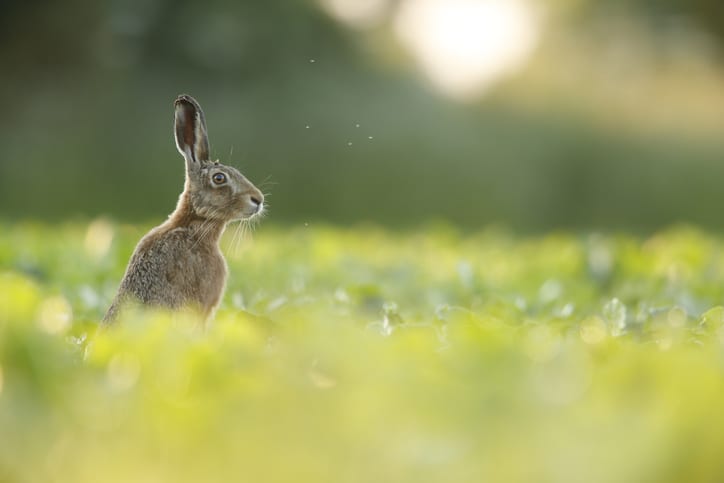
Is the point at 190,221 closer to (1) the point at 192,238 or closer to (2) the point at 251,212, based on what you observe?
(1) the point at 192,238

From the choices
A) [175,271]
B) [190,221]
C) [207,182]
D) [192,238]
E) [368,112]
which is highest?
[368,112]

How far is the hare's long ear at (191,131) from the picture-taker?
3328 millimetres

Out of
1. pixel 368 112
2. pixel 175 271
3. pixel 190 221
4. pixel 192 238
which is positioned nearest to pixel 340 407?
pixel 175 271

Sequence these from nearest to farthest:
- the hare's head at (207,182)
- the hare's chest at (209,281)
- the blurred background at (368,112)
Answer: the hare's chest at (209,281) < the hare's head at (207,182) < the blurred background at (368,112)

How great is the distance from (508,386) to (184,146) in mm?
2223

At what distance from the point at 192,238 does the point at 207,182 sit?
0.24 meters

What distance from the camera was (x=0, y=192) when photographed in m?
15.6

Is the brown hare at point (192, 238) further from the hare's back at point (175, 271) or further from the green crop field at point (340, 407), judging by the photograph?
the green crop field at point (340, 407)

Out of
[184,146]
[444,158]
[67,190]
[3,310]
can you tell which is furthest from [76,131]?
[3,310]

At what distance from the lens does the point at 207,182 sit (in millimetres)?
3479

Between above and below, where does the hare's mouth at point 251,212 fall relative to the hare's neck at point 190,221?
above

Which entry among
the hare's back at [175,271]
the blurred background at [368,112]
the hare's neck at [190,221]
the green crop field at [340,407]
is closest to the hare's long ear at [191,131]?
the hare's neck at [190,221]

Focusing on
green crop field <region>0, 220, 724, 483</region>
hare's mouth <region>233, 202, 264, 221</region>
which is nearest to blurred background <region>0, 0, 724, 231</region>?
hare's mouth <region>233, 202, 264, 221</region>

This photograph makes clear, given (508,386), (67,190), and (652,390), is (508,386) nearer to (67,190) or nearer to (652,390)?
(652,390)
